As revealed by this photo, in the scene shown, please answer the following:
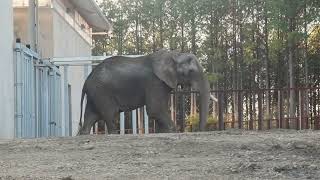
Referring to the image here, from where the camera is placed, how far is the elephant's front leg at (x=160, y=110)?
47.4ft

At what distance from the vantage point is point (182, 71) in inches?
582

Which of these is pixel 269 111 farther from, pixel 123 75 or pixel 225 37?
pixel 123 75

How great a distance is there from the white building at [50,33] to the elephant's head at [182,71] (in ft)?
10.9

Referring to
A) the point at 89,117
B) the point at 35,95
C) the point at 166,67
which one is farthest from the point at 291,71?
the point at 166,67

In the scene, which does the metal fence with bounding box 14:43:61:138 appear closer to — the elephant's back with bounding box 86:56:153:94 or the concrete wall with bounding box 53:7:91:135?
the elephant's back with bounding box 86:56:153:94

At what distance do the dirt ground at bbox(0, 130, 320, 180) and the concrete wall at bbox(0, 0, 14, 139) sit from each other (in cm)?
579

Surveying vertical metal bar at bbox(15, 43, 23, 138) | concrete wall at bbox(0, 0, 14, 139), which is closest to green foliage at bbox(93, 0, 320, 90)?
vertical metal bar at bbox(15, 43, 23, 138)

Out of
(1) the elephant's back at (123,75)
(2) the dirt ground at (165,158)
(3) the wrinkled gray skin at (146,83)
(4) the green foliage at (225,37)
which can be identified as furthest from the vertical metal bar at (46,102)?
(4) the green foliage at (225,37)

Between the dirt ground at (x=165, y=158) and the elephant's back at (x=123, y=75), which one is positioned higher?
the elephant's back at (x=123, y=75)

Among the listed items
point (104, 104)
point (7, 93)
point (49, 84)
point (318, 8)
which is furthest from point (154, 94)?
point (318, 8)

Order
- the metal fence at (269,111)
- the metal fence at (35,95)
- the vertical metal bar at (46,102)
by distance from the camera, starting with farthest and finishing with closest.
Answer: the metal fence at (269,111) < the vertical metal bar at (46,102) < the metal fence at (35,95)

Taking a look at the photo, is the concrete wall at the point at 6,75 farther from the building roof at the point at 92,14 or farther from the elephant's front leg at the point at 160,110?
the building roof at the point at 92,14

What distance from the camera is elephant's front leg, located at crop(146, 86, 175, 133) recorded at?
14438mm

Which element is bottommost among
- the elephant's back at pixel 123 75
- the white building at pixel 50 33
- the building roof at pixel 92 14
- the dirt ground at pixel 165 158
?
A: the dirt ground at pixel 165 158
